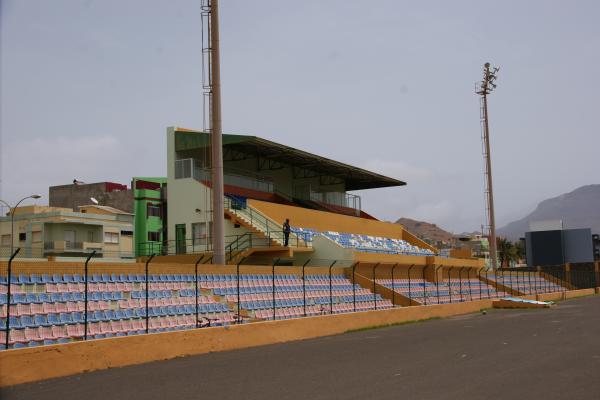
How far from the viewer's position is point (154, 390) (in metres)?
10.9

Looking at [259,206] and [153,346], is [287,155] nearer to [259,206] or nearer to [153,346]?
[259,206]

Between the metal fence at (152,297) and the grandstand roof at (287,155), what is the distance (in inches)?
362

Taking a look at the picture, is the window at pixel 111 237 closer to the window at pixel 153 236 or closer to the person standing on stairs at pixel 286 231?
the window at pixel 153 236

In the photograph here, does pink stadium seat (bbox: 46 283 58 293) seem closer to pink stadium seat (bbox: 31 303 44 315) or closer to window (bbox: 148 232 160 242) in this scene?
pink stadium seat (bbox: 31 303 44 315)

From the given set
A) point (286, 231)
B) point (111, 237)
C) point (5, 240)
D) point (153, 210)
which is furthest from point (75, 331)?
point (5, 240)

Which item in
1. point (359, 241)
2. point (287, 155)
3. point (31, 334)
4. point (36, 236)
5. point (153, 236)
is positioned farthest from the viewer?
point (153, 236)

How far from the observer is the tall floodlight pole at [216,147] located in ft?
81.8

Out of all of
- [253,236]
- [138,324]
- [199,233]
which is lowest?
[138,324]

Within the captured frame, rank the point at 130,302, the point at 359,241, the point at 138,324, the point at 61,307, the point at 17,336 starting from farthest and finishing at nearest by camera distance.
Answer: the point at 359,241, the point at 130,302, the point at 138,324, the point at 61,307, the point at 17,336

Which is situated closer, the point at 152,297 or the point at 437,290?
the point at 152,297

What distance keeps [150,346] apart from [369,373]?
5418mm

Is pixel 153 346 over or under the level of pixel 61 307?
under

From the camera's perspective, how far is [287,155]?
1706 inches

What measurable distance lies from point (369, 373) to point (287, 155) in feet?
104
